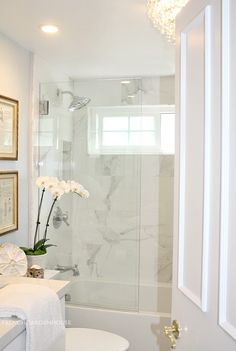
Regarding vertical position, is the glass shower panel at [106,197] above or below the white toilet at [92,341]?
above

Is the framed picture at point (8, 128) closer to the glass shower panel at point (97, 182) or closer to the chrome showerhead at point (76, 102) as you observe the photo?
the glass shower panel at point (97, 182)

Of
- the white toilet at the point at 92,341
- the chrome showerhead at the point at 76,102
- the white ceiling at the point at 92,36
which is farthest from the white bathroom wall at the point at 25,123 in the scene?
the white toilet at the point at 92,341

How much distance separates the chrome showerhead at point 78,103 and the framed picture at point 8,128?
748 millimetres

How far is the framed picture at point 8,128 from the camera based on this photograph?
250cm

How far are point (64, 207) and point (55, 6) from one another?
6.07ft

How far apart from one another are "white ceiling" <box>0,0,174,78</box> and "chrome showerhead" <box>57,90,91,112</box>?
0.23 metres

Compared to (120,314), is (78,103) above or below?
above

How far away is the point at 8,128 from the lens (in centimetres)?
258

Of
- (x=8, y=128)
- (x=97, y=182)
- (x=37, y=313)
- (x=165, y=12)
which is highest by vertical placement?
(x=165, y=12)

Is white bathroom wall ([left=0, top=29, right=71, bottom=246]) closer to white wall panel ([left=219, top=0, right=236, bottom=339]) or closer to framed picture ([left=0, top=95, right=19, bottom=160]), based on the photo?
framed picture ([left=0, top=95, right=19, bottom=160])

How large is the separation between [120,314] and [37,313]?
1.47 m

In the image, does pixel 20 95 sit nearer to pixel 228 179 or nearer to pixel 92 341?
pixel 92 341

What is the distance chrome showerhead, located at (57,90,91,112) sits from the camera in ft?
11.0

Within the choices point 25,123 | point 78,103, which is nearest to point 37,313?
point 25,123
